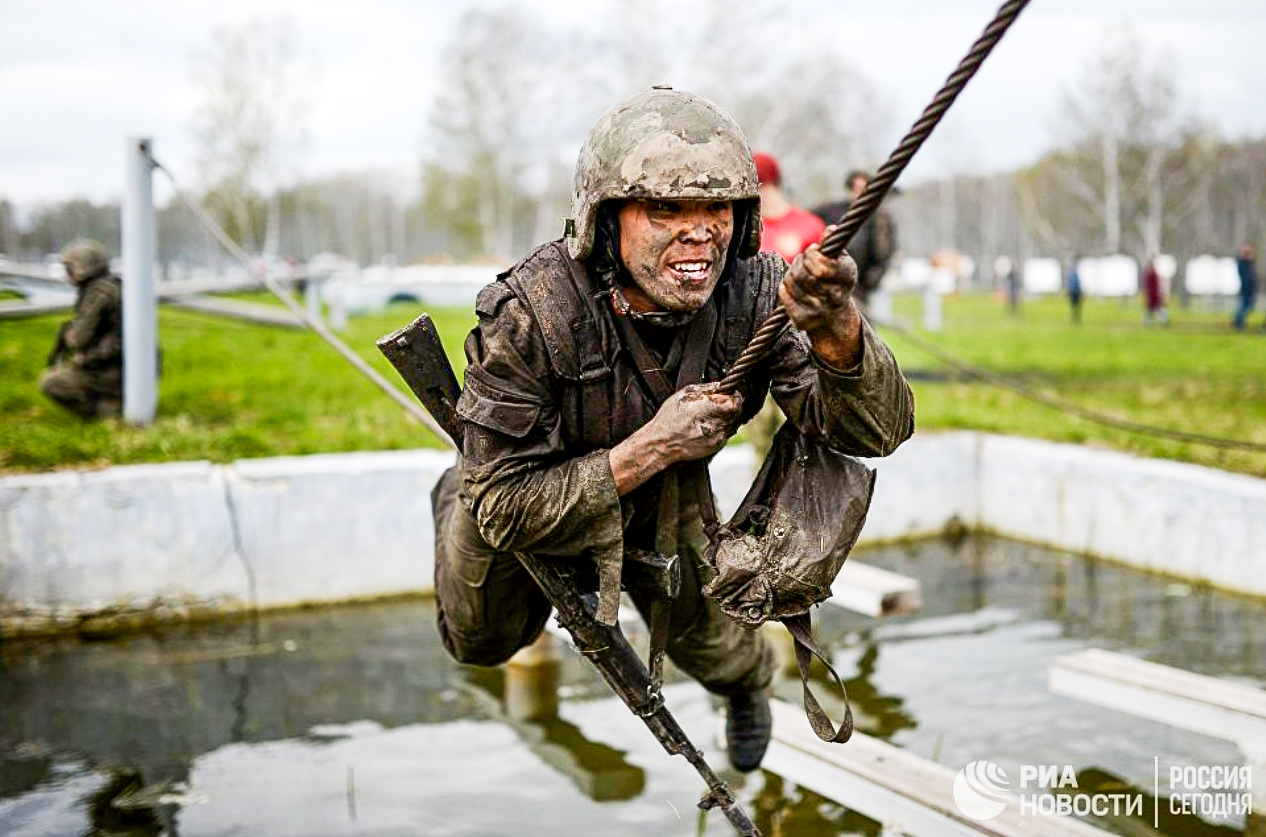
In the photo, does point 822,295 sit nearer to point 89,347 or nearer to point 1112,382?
point 89,347

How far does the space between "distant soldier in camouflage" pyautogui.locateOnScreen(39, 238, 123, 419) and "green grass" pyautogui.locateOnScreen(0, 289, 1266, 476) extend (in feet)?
0.62

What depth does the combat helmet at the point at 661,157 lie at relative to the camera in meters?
2.70

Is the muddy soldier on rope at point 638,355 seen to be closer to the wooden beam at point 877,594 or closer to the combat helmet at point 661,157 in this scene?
the combat helmet at point 661,157

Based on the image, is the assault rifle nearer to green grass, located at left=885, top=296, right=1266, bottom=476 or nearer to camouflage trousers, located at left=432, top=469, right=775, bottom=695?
camouflage trousers, located at left=432, top=469, right=775, bottom=695

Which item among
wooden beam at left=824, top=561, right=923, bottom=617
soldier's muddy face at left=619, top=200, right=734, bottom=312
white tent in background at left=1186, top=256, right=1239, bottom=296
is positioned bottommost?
wooden beam at left=824, top=561, right=923, bottom=617

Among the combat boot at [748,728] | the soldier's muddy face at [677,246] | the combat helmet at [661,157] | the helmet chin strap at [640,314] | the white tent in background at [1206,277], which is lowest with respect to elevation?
the combat boot at [748,728]

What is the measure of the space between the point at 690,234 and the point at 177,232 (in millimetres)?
45654

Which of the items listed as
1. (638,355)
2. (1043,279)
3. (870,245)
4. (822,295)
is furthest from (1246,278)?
(1043,279)

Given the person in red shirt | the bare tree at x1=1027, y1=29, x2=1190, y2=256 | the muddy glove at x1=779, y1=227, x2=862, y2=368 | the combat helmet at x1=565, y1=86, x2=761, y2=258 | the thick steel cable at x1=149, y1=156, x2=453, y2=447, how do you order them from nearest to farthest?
the muddy glove at x1=779, y1=227, x2=862, y2=368 → the combat helmet at x1=565, y1=86, x2=761, y2=258 → the thick steel cable at x1=149, y1=156, x2=453, y2=447 → the person in red shirt → the bare tree at x1=1027, y1=29, x2=1190, y2=256

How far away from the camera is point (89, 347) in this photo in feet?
26.4

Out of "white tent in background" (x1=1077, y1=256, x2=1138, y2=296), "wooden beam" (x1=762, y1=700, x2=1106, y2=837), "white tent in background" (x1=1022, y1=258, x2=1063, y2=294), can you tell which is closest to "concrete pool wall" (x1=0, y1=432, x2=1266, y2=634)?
"wooden beam" (x1=762, y1=700, x2=1106, y2=837)

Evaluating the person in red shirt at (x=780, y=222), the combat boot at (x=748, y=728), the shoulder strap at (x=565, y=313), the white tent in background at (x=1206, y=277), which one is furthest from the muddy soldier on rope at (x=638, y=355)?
the white tent in background at (x=1206, y=277)

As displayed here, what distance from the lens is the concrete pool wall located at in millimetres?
6230

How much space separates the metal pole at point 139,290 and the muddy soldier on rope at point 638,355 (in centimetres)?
515
